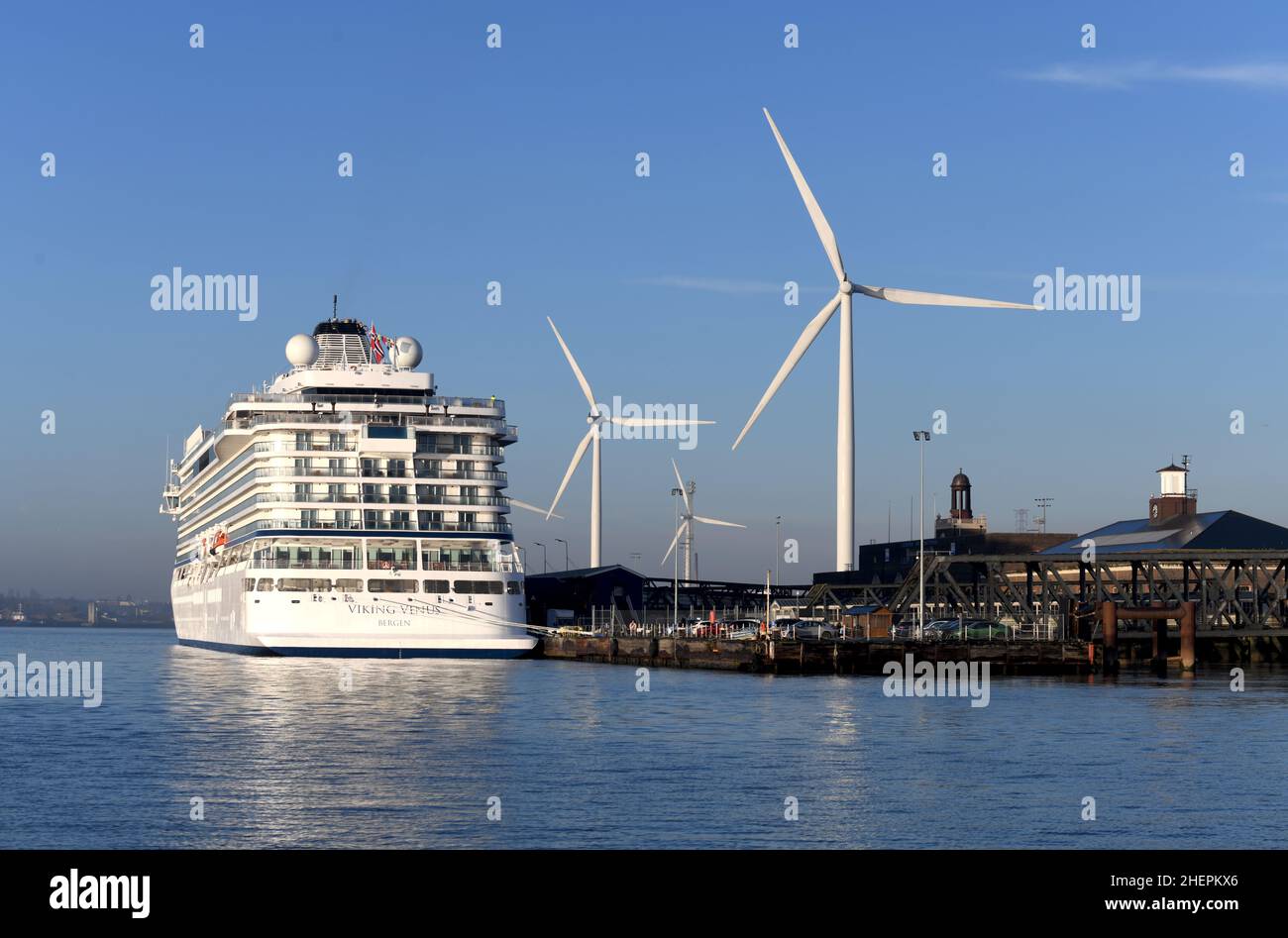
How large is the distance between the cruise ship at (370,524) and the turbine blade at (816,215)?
2860 cm

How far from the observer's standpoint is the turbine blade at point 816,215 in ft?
402

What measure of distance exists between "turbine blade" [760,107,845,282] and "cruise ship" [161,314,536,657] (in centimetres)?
2860

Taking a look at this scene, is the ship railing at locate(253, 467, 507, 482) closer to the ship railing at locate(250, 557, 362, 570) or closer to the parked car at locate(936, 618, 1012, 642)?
the ship railing at locate(250, 557, 362, 570)

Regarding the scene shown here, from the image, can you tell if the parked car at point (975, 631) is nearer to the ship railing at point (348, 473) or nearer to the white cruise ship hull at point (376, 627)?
the white cruise ship hull at point (376, 627)

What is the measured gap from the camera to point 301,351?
132m

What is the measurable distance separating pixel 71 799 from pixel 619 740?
70.2 ft

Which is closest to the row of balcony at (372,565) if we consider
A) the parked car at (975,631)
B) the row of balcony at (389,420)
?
the row of balcony at (389,420)

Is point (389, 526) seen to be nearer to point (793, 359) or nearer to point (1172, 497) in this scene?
point (793, 359)

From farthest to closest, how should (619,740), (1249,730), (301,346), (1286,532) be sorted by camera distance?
1. (1286,532)
2. (301,346)
3. (1249,730)
4. (619,740)

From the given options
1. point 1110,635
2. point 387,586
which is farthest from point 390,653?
point 1110,635
